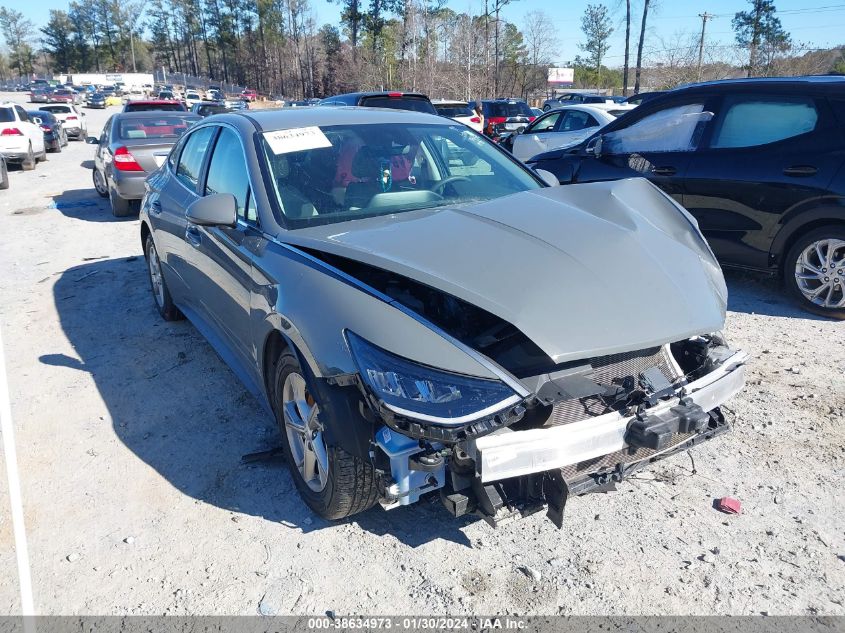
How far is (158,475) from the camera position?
3.42 metres

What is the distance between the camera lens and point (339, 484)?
8.76ft

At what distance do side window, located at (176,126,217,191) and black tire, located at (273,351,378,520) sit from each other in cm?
210

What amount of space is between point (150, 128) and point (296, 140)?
8643 millimetres

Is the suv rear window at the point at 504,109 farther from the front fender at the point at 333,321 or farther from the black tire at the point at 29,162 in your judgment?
the front fender at the point at 333,321

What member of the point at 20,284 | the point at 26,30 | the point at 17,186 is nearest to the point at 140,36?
the point at 26,30

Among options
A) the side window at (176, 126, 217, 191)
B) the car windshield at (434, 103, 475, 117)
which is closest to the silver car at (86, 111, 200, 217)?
the side window at (176, 126, 217, 191)

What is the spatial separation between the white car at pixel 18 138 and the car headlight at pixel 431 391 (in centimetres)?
1729

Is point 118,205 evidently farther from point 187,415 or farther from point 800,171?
point 800,171

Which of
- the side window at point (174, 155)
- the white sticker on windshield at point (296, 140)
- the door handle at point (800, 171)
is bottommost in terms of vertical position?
the door handle at point (800, 171)

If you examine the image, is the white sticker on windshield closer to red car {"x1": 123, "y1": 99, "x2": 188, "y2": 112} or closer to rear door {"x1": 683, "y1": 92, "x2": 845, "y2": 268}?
rear door {"x1": 683, "y1": 92, "x2": 845, "y2": 268}

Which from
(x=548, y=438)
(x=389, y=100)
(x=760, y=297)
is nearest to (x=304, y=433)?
(x=548, y=438)

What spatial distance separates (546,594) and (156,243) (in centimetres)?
425

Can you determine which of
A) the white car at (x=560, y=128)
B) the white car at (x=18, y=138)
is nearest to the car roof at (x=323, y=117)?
the white car at (x=560, y=128)

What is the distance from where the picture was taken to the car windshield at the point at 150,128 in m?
10.8
